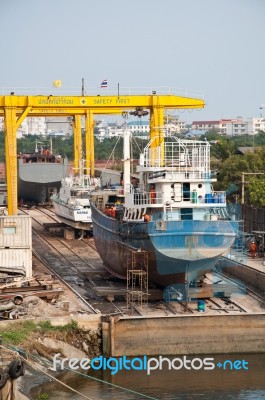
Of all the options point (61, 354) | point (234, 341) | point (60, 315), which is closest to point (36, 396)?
point (61, 354)

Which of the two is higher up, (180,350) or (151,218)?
(151,218)

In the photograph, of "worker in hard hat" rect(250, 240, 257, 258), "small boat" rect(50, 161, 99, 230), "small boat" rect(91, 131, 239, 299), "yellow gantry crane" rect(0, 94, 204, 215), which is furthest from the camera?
"small boat" rect(50, 161, 99, 230)

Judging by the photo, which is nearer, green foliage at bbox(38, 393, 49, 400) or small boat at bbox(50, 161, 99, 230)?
green foliage at bbox(38, 393, 49, 400)

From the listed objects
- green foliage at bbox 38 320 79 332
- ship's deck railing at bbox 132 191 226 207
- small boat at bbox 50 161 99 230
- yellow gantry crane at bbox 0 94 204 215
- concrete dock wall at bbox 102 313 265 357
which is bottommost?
concrete dock wall at bbox 102 313 265 357

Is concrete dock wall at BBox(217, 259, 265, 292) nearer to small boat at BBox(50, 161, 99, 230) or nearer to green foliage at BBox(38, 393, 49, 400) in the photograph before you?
small boat at BBox(50, 161, 99, 230)

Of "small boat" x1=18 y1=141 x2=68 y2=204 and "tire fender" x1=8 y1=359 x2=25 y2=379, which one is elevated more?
"small boat" x1=18 y1=141 x2=68 y2=204

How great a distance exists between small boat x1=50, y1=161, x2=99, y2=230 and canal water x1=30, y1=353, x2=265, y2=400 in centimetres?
2357

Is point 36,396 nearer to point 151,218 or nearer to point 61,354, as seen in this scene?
point 61,354

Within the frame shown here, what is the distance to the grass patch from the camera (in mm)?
31734

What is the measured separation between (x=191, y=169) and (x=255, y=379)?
404 inches

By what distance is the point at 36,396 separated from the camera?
96.7ft

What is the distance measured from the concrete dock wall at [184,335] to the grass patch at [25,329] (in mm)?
1168

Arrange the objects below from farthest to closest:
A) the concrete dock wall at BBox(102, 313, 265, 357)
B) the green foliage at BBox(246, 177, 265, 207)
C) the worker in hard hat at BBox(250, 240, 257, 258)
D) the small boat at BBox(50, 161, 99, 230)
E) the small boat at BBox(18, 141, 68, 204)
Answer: the small boat at BBox(18, 141, 68, 204) → the green foliage at BBox(246, 177, 265, 207) → the small boat at BBox(50, 161, 99, 230) → the worker in hard hat at BBox(250, 240, 257, 258) → the concrete dock wall at BBox(102, 313, 265, 357)

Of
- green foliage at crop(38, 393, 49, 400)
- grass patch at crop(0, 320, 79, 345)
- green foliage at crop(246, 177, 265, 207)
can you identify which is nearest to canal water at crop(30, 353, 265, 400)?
green foliage at crop(38, 393, 49, 400)
